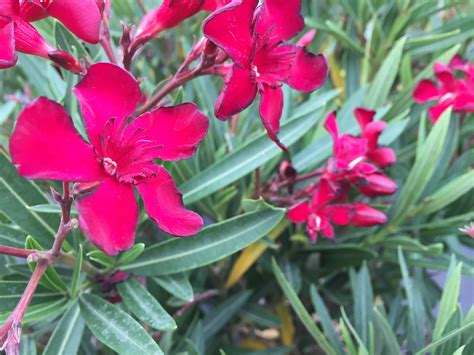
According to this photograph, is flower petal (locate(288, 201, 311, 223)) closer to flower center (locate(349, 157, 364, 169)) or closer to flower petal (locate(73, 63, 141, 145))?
flower center (locate(349, 157, 364, 169))

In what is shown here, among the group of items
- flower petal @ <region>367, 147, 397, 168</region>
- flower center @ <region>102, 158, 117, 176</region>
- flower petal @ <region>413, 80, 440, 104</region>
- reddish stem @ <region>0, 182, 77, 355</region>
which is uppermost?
flower center @ <region>102, 158, 117, 176</region>

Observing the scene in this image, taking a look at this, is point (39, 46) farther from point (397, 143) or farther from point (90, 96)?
point (397, 143)

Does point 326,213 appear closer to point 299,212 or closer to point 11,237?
point 299,212

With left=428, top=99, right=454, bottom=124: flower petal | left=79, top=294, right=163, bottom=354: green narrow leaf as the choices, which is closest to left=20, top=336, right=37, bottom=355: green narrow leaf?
left=79, top=294, right=163, bottom=354: green narrow leaf

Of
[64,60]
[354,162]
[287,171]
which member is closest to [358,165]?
→ [354,162]

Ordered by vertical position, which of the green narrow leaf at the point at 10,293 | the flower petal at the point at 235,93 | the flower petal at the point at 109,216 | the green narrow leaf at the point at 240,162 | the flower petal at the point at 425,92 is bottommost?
the flower petal at the point at 425,92

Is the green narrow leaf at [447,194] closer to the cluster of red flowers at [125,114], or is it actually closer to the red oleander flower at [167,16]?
the cluster of red flowers at [125,114]

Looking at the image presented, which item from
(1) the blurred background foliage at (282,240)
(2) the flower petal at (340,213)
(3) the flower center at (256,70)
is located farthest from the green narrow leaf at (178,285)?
(3) the flower center at (256,70)
